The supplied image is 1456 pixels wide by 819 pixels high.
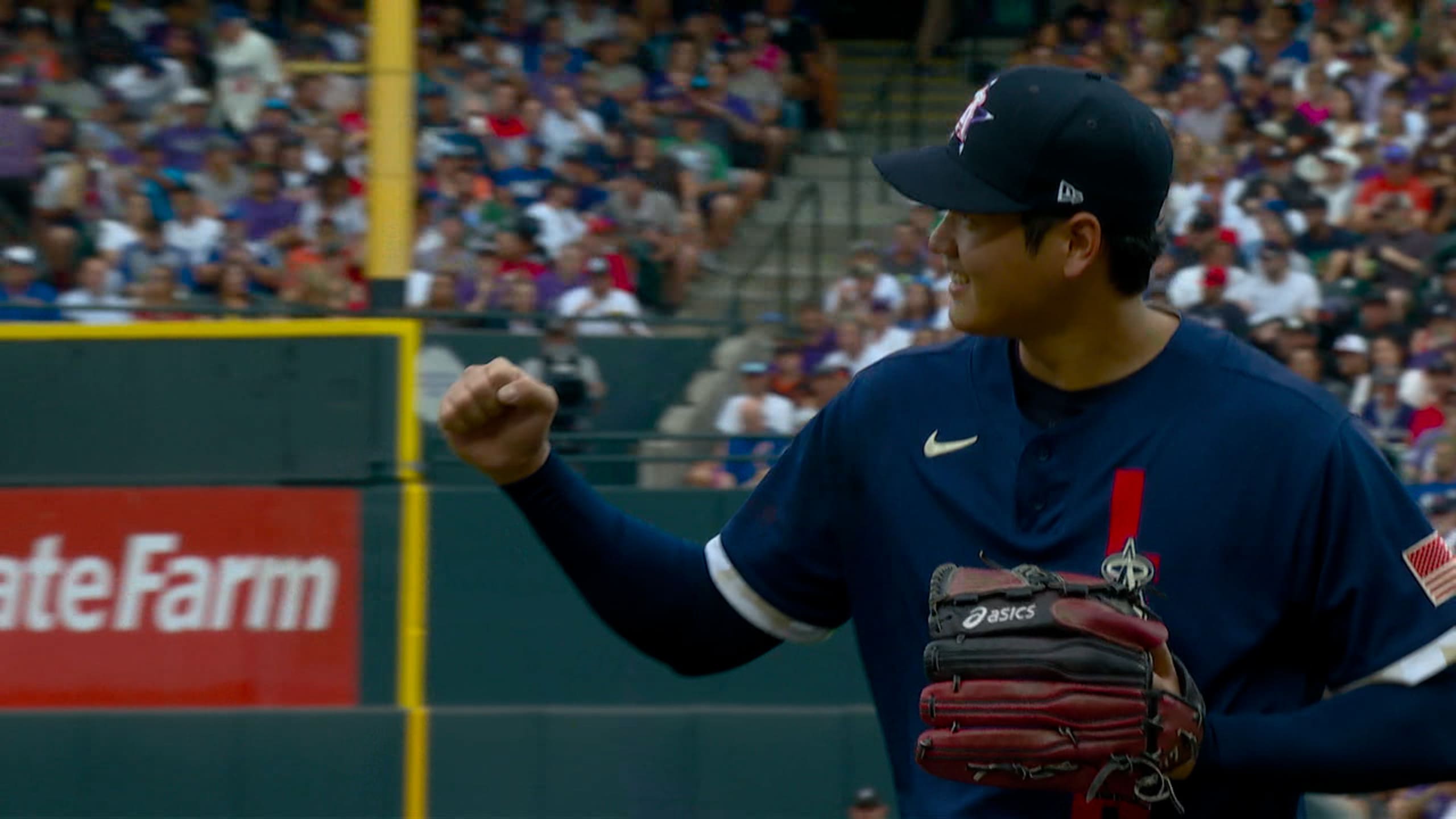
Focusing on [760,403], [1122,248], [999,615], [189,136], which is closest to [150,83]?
[189,136]

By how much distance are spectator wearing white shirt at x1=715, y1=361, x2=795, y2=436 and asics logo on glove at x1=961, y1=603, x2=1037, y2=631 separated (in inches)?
265

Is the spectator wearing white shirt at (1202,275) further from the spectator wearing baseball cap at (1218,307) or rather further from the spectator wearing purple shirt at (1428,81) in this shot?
the spectator wearing purple shirt at (1428,81)

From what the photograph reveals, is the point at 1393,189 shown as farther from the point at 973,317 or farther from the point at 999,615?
the point at 999,615

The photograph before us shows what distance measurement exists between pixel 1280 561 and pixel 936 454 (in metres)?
0.43

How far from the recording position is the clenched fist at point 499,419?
2.57m

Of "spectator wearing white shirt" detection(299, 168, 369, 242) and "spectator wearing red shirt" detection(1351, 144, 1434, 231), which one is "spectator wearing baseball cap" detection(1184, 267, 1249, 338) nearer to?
"spectator wearing red shirt" detection(1351, 144, 1434, 231)

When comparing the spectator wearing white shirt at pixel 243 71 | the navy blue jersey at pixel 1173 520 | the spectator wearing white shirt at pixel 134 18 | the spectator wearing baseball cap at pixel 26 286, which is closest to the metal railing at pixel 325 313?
the spectator wearing baseball cap at pixel 26 286

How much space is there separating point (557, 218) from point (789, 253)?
1.57 meters

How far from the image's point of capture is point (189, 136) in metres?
11.0

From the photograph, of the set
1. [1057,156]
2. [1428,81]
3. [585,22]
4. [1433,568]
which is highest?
[1057,156]

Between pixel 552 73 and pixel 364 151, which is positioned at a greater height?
pixel 552 73

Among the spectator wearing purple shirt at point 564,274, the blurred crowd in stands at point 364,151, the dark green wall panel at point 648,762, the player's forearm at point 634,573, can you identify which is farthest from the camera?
the spectator wearing purple shirt at point 564,274

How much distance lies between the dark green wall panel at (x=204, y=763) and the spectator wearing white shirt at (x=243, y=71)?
3788mm

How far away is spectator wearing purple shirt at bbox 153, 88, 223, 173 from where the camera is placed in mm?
10781
